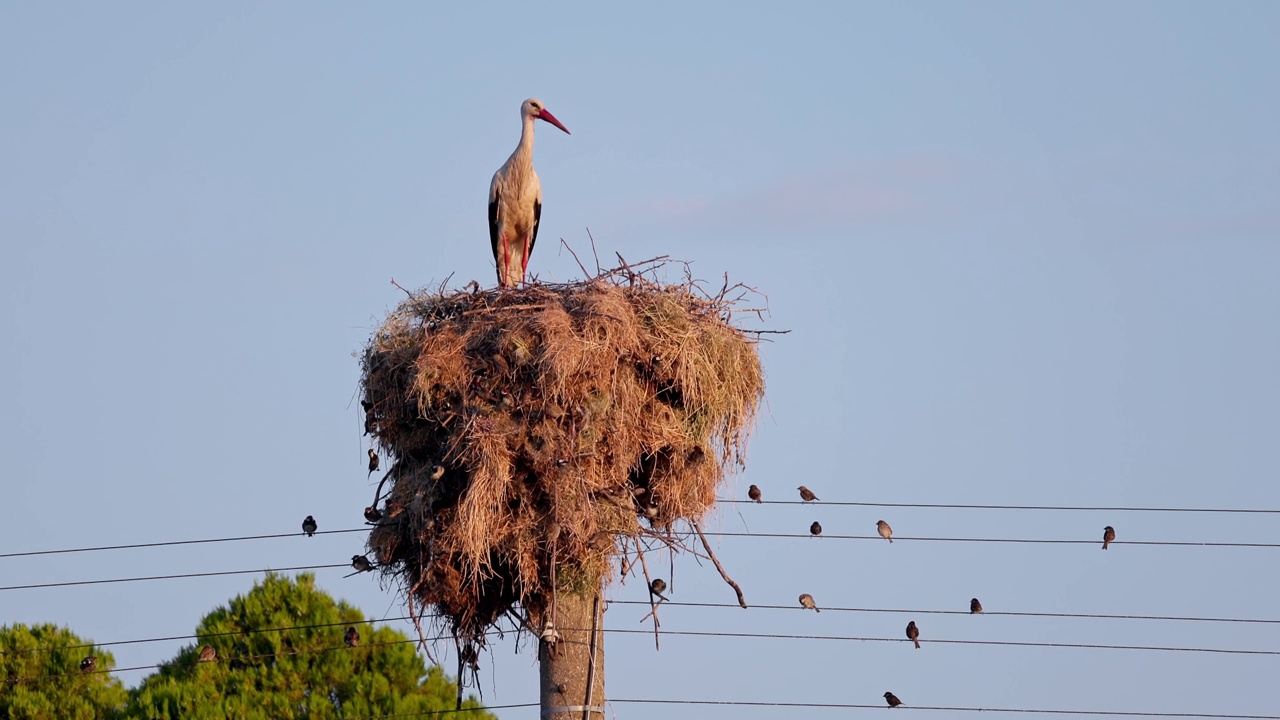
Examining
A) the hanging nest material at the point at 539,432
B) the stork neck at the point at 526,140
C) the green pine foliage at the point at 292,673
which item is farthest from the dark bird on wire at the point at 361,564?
the green pine foliage at the point at 292,673

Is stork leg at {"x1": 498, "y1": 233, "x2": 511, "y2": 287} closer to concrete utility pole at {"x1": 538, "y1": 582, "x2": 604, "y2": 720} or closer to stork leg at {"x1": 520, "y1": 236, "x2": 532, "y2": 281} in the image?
stork leg at {"x1": 520, "y1": 236, "x2": 532, "y2": 281}

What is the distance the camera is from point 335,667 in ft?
80.6

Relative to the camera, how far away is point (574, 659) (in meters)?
11.8

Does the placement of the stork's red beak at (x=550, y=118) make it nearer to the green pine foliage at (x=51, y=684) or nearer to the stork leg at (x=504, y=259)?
the stork leg at (x=504, y=259)

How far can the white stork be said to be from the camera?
644 inches

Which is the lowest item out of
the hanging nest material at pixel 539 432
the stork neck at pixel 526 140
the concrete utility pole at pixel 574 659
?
the concrete utility pole at pixel 574 659

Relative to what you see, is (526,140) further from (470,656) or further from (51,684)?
(51,684)

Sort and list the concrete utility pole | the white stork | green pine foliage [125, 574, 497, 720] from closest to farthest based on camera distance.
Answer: the concrete utility pole
the white stork
green pine foliage [125, 574, 497, 720]

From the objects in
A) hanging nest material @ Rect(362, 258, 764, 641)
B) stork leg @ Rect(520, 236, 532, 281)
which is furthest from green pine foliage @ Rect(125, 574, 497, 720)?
hanging nest material @ Rect(362, 258, 764, 641)

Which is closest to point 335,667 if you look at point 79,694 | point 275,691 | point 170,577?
point 275,691

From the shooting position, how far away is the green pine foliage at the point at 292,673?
2352cm

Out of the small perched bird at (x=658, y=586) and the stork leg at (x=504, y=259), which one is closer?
the small perched bird at (x=658, y=586)

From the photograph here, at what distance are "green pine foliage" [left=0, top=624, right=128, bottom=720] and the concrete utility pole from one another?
1422 centimetres

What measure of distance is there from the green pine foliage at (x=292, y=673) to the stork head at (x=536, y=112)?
8588 mm
